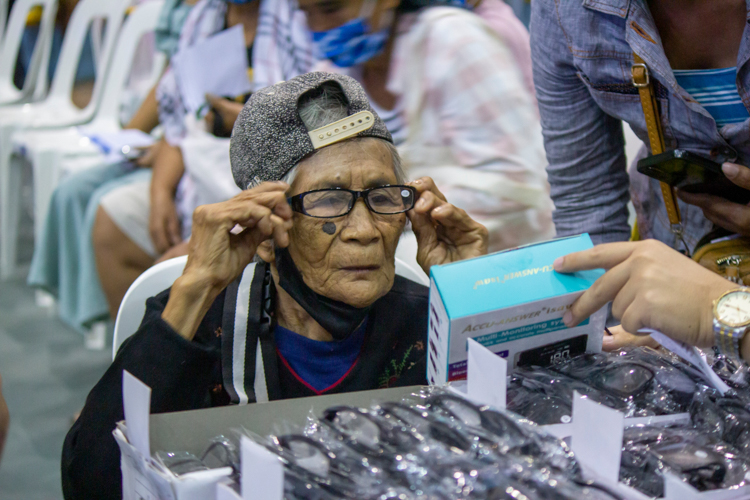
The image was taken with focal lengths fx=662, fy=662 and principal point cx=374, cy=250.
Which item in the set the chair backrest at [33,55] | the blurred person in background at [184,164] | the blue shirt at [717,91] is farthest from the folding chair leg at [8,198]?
the blue shirt at [717,91]

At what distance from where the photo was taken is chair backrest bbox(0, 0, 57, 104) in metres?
5.31

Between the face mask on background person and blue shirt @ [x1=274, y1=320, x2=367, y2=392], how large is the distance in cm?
132

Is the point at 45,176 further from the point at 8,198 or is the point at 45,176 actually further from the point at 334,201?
the point at 334,201

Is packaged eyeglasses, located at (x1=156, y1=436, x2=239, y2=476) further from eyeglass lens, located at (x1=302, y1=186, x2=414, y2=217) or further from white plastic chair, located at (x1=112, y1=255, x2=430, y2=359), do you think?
white plastic chair, located at (x1=112, y1=255, x2=430, y2=359)

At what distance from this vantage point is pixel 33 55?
5500mm

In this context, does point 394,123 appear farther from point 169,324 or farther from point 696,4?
point 169,324

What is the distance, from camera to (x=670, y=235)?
5.29ft

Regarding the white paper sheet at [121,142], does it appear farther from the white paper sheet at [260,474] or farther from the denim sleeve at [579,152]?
the white paper sheet at [260,474]

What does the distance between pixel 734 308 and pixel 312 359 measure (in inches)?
31.4

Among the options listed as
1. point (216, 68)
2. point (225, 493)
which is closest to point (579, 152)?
point (225, 493)

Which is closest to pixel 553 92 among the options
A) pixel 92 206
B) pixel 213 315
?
pixel 213 315

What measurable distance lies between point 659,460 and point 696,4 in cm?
94

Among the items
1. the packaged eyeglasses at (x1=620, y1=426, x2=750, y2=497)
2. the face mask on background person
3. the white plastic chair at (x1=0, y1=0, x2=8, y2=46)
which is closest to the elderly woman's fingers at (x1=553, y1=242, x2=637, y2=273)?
the packaged eyeglasses at (x1=620, y1=426, x2=750, y2=497)

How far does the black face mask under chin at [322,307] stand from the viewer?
4.41 feet
